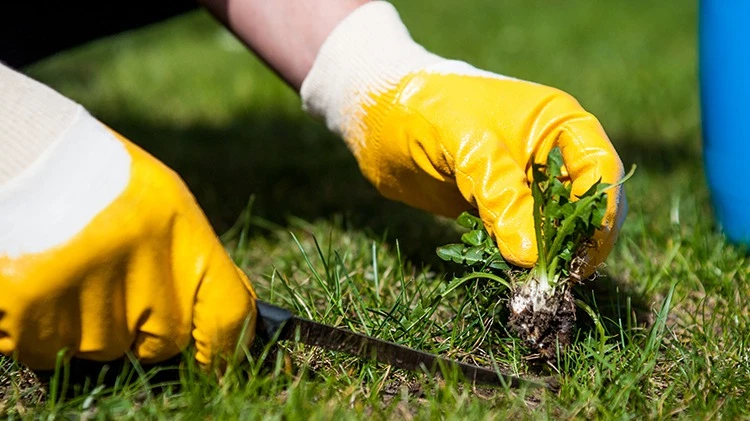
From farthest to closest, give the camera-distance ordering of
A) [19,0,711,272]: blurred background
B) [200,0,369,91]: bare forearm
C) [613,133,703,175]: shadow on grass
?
[613,133,703,175]: shadow on grass → [19,0,711,272]: blurred background → [200,0,369,91]: bare forearm

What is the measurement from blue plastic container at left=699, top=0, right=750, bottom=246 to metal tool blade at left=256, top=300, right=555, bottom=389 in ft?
2.71

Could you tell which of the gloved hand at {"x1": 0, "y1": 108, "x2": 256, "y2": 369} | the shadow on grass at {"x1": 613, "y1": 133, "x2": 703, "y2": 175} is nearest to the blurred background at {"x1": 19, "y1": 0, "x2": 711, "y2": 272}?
the shadow on grass at {"x1": 613, "y1": 133, "x2": 703, "y2": 175}

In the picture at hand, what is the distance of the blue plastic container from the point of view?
5.93ft

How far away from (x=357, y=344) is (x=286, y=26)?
0.76 meters

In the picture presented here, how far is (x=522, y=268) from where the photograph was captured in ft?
4.41

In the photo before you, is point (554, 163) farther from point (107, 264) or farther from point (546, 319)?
point (107, 264)

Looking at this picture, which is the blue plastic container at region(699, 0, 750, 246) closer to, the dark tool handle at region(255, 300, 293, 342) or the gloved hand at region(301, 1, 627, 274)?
the gloved hand at region(301, 1, 627, 274)

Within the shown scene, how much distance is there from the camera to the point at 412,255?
1911mm

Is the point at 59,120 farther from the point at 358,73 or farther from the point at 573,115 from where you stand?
the point at 573,115

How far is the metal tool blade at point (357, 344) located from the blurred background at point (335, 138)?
601 mm

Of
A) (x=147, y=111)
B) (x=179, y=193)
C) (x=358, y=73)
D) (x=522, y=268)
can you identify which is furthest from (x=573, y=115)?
(x=147, y=111)

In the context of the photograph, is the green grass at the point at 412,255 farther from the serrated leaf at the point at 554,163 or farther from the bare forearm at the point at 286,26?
the bare forearm at the point at 286,26

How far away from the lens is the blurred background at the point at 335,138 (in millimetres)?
2316

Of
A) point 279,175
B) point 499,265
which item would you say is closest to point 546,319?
point 499,265
